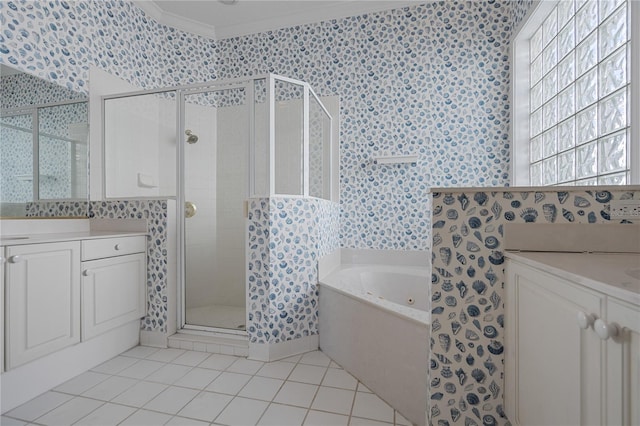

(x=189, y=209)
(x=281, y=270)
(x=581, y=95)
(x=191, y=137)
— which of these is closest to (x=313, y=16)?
(x=191, y=137)

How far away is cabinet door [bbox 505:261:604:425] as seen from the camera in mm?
702

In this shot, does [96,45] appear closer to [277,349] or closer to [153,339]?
[153,339]

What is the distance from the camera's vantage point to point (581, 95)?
72.4 inches

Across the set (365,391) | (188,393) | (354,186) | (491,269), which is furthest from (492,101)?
(188,393)

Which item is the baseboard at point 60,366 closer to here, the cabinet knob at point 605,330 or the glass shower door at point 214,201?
the glass shower door at point 214,201

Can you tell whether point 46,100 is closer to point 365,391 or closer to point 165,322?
point 165,322

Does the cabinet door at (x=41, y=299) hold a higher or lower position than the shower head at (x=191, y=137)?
lower

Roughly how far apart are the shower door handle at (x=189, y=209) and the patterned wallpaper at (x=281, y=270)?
55 centimetres

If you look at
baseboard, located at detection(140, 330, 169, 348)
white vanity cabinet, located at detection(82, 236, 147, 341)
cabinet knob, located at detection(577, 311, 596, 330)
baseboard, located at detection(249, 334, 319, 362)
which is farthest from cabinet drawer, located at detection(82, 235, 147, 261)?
cabinet knob, located at detection(577, 311, 596, 330)

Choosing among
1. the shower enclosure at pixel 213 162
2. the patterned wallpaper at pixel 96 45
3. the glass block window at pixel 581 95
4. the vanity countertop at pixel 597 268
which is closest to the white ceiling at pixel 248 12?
the patterned wallpaper at pixel 96 45

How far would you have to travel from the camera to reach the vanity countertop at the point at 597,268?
62cm

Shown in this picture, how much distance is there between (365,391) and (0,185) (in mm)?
2434

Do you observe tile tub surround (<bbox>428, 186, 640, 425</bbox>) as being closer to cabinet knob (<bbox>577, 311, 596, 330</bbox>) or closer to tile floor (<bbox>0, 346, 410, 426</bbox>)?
tile floor (<bbox>0, 346, 410, 426</bbox>)

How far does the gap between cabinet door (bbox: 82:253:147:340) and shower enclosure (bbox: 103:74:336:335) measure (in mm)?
275
